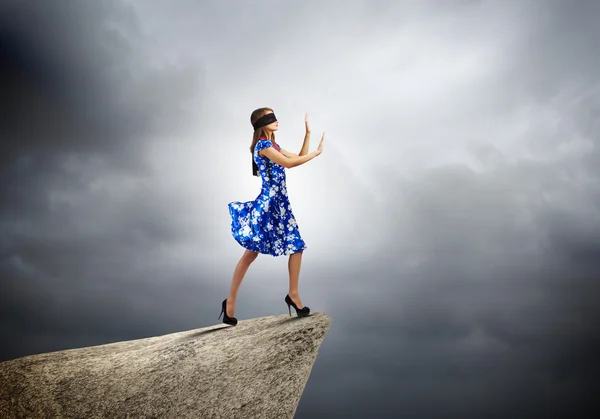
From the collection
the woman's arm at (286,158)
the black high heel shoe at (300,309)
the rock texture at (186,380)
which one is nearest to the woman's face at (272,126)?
the woman's arm at (286,158)

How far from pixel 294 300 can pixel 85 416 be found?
3.42 m

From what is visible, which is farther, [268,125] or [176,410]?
[268,125]

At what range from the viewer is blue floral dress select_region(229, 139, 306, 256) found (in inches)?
307

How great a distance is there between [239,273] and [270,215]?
3.73 feet

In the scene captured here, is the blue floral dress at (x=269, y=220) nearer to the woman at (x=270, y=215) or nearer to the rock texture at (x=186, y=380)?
the woman at (x=270, y=215)

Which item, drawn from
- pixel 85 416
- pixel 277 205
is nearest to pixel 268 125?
pixel 277 205

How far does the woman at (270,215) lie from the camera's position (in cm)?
777

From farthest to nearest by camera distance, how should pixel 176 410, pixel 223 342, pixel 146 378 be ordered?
pixel 223 342 → pixel 146 378 → pixel 176 410

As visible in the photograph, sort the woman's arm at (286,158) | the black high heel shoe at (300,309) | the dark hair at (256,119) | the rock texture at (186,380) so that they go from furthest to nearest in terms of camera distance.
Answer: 1. the dark hair at (256,119)
2. the black high heel shoe at (300,309)
3. the woman's arm at (286,158)
4. the rock texture at (186,380)

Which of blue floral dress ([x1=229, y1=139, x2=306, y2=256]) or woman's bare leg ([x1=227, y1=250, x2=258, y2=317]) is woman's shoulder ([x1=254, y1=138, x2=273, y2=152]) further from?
woman's bare leg ([x1=227, y1=250, x2=258, y2=317])

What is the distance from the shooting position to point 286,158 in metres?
7.64

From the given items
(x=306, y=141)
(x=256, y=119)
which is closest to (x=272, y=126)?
(x=256, y=119)

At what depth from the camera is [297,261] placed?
778 centimetres

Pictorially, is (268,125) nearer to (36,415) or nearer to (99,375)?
(99,375)
